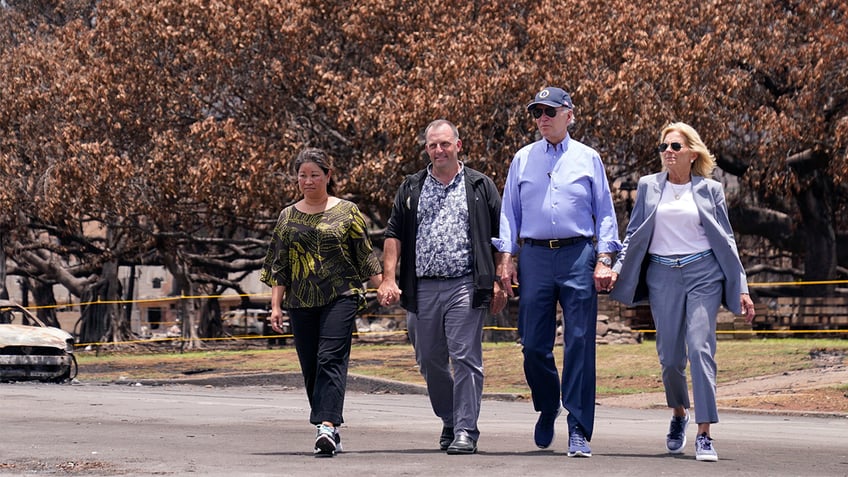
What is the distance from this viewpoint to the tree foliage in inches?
1033

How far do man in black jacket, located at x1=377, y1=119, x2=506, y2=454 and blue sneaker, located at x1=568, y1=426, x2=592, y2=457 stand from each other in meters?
0.60

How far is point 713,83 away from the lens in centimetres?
2711

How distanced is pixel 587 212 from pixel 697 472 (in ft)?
5.98

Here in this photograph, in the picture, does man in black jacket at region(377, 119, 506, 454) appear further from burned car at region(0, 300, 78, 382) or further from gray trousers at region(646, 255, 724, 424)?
burned car at region(0, 300, 78, 382)

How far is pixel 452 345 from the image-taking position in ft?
27.9

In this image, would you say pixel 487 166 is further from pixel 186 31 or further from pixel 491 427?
pixel 491 427

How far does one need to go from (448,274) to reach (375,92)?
64.2 feet

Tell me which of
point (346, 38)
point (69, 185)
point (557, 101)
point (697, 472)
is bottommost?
point (697, 472)

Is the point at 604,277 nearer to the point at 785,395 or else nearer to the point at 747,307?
the point at 747,307

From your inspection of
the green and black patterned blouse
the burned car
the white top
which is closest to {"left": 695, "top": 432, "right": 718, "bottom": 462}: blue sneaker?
the white top

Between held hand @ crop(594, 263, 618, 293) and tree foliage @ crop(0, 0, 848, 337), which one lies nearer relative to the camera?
held hand @ crop(594, 263, 618, 293)

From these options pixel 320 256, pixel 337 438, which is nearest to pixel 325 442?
pixel 337 438

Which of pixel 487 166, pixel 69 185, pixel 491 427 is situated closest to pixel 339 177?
pixel 487 166

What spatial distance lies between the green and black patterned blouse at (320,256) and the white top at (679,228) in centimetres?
174
